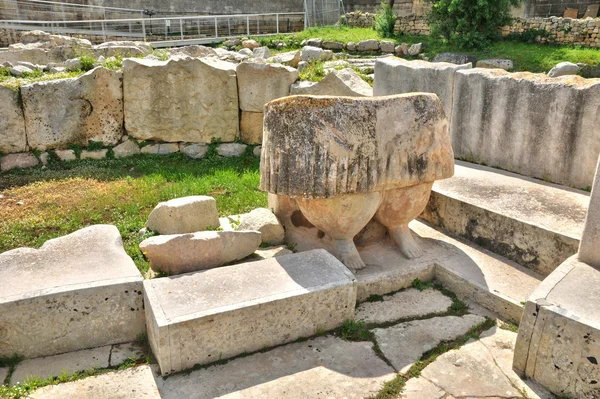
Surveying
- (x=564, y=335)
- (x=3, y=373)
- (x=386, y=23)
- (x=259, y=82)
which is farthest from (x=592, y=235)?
(x=386, y=23)

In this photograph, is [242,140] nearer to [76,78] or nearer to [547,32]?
[76,78]

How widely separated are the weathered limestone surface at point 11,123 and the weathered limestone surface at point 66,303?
3.76 meters

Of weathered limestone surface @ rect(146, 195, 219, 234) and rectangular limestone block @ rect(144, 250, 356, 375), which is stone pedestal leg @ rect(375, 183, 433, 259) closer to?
rectangular limestone block @ rect(144, 250, 356, 375)

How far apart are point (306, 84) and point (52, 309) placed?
5.13 meters

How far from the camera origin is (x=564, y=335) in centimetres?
258

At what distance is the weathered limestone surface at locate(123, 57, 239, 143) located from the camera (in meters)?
6.87

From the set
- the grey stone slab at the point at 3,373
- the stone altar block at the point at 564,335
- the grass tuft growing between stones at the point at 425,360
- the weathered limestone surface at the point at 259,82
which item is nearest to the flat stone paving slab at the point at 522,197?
the stone altar block at the point at 564,335

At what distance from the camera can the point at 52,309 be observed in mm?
2906

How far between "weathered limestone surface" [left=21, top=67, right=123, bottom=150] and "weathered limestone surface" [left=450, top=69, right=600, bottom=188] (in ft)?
14.9

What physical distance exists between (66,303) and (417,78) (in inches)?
173

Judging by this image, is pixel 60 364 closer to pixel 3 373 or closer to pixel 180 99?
pixel 3 373

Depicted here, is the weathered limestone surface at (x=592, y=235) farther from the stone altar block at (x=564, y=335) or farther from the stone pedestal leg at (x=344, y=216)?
the stone pedestal leg at (x=344, y=216)

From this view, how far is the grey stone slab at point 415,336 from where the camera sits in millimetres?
2990

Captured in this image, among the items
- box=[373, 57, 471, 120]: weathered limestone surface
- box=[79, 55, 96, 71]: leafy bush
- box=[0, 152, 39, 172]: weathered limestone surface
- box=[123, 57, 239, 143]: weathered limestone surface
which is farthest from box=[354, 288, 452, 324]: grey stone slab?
box=[79, 55, 96, 71]: leafy bush
